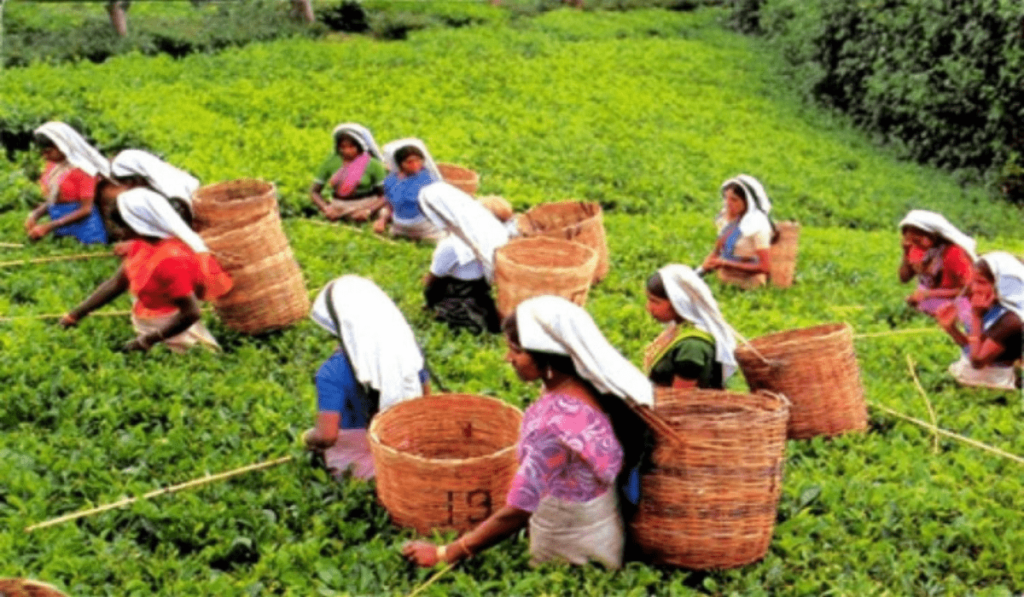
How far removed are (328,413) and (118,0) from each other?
1501 centimetres

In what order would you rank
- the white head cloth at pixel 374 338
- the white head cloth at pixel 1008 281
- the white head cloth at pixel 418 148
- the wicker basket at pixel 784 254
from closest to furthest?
the white head cloth at pixel 374 338 < the white head cloth at pixel 1008 281 < the wicker basket at pixel 784 254 < the white head cloth at pixel 418 148

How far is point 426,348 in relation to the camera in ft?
26.3

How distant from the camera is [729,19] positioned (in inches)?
1116

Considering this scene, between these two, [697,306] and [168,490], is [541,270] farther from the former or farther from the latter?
[168,490]

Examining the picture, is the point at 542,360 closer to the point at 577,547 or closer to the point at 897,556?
the point at 577,547

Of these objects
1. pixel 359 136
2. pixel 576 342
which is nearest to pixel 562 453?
pixel 576 342

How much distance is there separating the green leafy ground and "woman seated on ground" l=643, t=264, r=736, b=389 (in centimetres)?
74

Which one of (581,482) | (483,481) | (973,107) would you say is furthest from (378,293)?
(973,107)

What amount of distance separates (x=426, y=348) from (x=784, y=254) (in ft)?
11.9

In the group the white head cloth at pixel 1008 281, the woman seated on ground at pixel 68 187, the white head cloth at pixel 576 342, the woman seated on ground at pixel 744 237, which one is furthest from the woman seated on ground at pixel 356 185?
the white head cloth at pixel 576 342

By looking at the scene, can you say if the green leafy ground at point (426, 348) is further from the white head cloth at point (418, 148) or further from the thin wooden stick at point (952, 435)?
the white head cloth at point (418, 148)

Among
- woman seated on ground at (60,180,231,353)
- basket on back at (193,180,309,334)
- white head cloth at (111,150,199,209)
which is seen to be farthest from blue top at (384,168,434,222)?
woman seated on ground at (60,180,231,353)

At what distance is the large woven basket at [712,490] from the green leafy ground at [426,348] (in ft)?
0.41

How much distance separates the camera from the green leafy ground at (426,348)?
5105 millimetres
